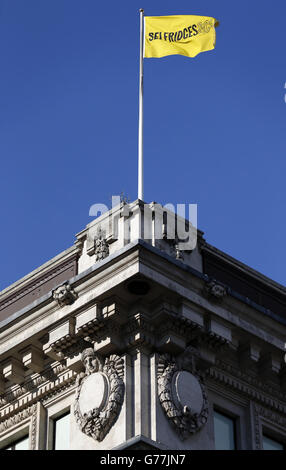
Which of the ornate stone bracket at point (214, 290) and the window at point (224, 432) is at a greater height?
the ornate stone bracket at point (214, 290)

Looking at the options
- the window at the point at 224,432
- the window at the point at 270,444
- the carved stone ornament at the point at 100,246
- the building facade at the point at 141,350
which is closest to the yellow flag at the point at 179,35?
the building facade at the point at 141,350

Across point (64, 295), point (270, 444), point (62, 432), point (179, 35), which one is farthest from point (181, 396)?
point (179, 35)

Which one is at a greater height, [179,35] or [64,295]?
[179,35]

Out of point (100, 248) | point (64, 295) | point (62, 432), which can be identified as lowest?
point (62, 432)

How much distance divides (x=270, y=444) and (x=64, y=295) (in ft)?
23.4

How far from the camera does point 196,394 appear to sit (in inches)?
1481

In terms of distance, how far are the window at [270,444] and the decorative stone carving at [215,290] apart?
4228mm

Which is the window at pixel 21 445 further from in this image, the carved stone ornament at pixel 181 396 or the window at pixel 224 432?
the window at pixel 224 432

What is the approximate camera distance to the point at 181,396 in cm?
3706

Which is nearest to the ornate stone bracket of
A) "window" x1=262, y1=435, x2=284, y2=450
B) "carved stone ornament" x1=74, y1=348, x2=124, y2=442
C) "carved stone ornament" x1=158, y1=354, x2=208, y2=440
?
"carved stone ornament" x1=158, y1=354, x2=208, y2=440

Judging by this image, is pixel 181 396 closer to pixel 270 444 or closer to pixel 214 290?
pixel 214 290

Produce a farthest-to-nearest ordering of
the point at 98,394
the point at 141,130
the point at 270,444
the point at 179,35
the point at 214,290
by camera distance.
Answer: the point at 179,35 → the point at 141,130 → the point at 270,444 → the point at 214,290 → the point at 98,394

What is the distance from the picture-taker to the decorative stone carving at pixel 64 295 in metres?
38.7
